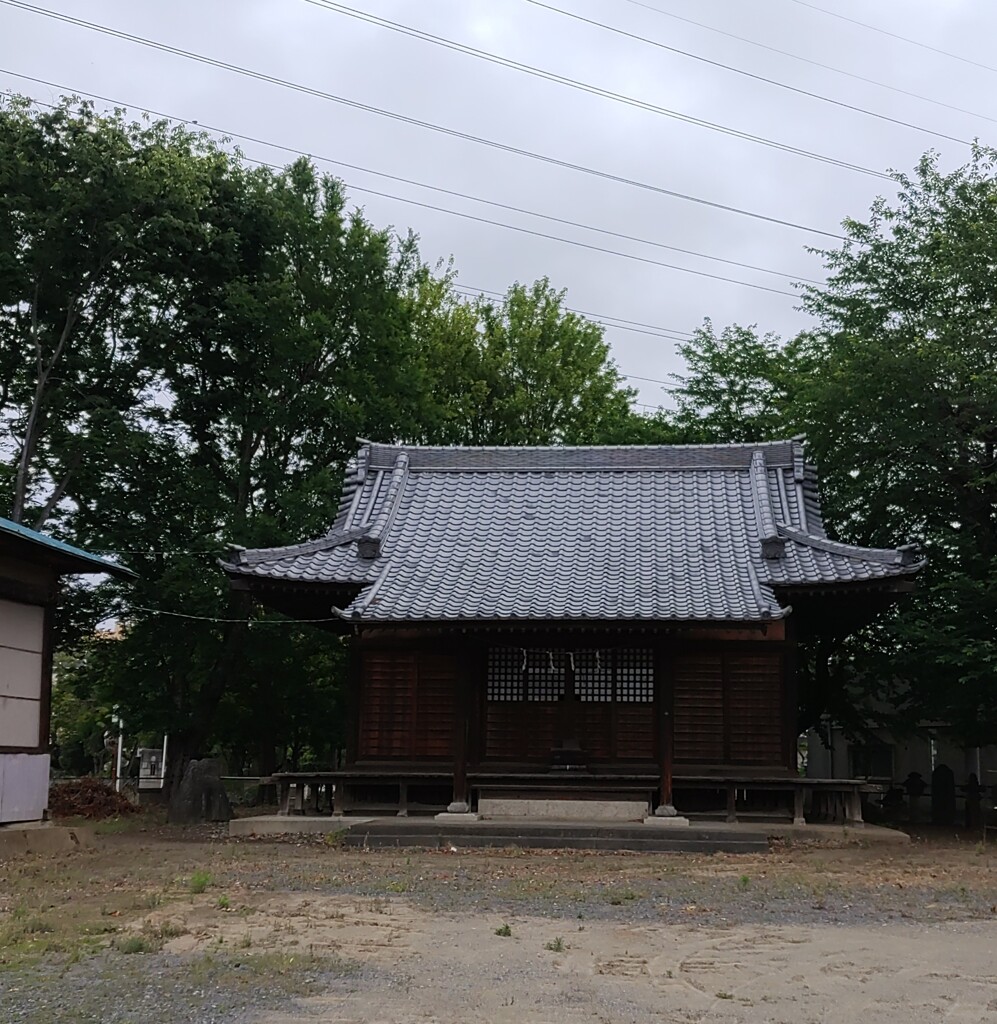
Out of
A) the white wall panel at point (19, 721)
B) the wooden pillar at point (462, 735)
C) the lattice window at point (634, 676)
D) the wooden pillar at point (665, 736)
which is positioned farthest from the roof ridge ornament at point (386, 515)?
the white wall panel at point (19, 721)

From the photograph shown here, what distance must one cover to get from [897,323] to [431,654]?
1097 centimetres

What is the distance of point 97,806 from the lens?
2234cm

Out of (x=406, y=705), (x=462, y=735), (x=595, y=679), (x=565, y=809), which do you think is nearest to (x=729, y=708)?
(x=595, y=679)

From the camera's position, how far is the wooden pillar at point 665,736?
16094mm

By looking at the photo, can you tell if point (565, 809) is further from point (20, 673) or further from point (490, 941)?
point (490, 941)

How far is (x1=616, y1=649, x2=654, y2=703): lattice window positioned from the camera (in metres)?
17.5

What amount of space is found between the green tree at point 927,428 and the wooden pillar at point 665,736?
492 cm

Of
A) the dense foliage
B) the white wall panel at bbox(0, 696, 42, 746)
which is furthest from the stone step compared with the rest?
the dense foliage

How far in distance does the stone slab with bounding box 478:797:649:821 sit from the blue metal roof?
629 cm

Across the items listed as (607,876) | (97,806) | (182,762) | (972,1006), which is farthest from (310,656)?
(972,1006)

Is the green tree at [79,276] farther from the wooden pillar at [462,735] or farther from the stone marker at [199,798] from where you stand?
the wooden pillar at [462,735]

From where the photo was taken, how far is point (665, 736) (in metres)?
16.2

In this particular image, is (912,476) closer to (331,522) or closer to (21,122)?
(331,522)

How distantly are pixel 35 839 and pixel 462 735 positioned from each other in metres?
5.90
